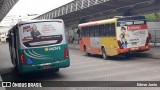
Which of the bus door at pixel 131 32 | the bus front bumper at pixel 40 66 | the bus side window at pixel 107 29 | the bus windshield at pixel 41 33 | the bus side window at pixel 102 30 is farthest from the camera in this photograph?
the bus side window at pixel 102 30

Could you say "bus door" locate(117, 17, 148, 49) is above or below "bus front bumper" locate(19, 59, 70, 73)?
above

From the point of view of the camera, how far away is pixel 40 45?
1330 centimetres

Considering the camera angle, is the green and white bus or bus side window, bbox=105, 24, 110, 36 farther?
bus side window, bbox=105, 24, 110, 36

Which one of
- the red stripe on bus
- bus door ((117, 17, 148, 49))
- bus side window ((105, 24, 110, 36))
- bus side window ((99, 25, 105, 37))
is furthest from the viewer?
bus side window ((99, 25, 105, 37))

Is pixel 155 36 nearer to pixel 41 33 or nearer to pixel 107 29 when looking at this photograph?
pixel 107 29

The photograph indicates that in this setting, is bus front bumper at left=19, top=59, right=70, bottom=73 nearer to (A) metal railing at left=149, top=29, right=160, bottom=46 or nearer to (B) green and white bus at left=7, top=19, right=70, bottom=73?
(B) green and white bus at left=7, top=19, right=70, bottom=73

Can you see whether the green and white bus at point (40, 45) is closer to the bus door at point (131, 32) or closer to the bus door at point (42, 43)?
the bus door at point (42, 43)

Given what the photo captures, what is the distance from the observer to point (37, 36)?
1334 centimetres

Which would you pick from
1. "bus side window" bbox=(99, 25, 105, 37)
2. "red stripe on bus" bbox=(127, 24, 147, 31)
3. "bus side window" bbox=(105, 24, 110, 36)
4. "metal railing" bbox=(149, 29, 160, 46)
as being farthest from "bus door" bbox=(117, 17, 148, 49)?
"metal railing" bbox=(149, 29, 160, 46)

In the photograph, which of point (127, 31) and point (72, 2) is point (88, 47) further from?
point (72, 2)

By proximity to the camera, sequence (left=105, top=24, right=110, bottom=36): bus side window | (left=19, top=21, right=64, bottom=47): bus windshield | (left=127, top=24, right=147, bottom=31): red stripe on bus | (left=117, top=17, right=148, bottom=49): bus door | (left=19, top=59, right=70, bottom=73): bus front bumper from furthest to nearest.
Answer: (left=105, top=24, right=110, bottom=36): bus side window < (left=127, top=24, right=147, bottom=31): red stripe on bus < (left=117, top=17, right=148, bottom=49): bus door < (left=19, top=21, right=64, bottom=47): bus windshield < (left=19, top=59, right=70, bottom=73): bus front bumper

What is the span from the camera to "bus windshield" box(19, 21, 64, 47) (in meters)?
13.2

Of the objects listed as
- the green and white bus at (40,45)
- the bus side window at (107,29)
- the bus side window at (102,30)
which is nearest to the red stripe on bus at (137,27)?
the bus side window at (107,29)

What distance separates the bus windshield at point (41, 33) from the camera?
13.2 meters
